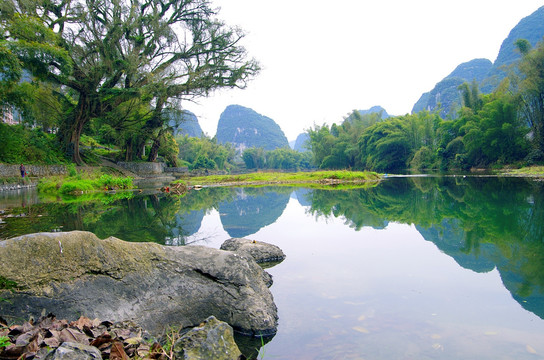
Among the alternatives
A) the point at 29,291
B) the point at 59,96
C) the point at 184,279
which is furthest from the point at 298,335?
the point at 59,96

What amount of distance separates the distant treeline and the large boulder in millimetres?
40915

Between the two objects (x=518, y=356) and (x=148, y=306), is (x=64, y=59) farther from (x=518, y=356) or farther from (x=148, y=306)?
(x=518, y=356)

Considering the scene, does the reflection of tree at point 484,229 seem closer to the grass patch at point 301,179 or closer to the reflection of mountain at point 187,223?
the reflection of mountain at point 187,223

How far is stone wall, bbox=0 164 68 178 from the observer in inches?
838

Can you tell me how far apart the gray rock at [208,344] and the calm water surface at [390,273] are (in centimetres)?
53

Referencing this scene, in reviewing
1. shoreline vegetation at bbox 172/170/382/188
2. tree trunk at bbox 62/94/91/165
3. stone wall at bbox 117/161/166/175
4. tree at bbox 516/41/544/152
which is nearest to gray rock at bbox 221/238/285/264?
shoreline vegetation at bbox 172/170/382/188

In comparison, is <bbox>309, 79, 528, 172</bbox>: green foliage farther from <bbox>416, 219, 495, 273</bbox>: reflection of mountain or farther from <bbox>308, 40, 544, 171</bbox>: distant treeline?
<bbox>416, 219, 495, 273</bbox>: reflection of mountain

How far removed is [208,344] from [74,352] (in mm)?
910

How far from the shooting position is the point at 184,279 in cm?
354

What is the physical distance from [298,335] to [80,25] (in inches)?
1160

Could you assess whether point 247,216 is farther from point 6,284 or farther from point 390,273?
point 6,284

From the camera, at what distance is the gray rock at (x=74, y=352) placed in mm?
1993

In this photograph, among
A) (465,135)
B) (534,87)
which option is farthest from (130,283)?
(465,135)

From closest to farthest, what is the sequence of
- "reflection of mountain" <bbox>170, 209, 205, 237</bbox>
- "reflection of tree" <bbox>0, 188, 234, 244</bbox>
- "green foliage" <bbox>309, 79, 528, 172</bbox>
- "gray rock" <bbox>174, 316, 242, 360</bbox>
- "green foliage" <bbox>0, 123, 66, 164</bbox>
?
1. "gray rock" <bbox>174, 316, 242, 360</bbox>
2. "reflection of tree" <bbox>0, 188, 234, 244</bbox>
3. "reflection of mountain" <bbox>170, 209, 205, 237</bbox>
4. "green foliage" <bbox>0, 123, 66, 164</bbox>
5. "green foliage" <bbox>309, 79, 528, 172</bbox>
